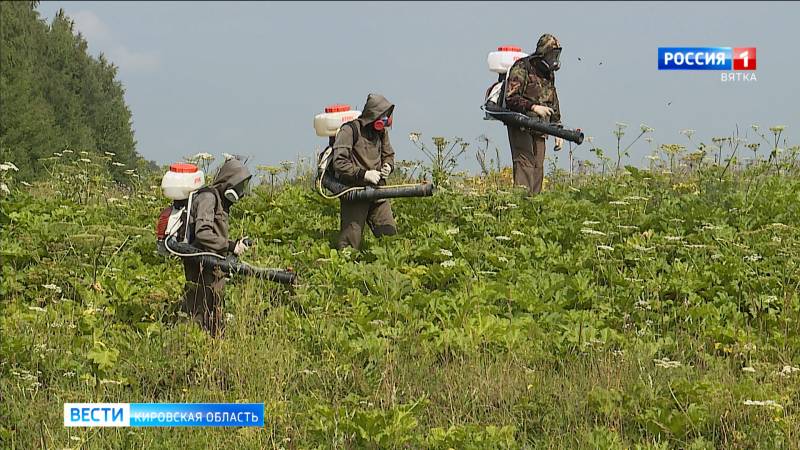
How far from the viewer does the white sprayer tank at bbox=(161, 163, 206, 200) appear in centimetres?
743

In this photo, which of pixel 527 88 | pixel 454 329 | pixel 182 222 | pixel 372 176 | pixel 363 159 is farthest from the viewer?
pixel 527 88

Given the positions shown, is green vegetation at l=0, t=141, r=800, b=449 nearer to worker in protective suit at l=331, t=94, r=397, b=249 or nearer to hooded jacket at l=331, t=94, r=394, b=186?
worker in protective suit at l=331, t=94, r=397, b=249

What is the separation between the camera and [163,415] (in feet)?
20.3

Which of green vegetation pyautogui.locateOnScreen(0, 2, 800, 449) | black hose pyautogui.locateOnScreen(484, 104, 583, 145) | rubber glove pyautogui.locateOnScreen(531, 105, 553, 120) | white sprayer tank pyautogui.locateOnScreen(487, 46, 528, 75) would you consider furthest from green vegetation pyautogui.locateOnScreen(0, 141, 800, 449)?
white sprayer tank pyautogui.locateOnScreen(487, 46, 528, 75)

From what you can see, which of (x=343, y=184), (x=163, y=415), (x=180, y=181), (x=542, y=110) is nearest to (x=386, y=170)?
(x=343, y=184)

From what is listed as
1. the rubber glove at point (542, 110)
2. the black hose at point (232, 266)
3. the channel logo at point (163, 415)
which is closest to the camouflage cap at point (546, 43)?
the rubber glove at point (542, 110)

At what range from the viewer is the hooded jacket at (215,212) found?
7.47 m

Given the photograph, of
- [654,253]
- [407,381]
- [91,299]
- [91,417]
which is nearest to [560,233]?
[654,253]

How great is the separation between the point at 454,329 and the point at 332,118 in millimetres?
3158

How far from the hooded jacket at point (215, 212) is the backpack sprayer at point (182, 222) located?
0.05m

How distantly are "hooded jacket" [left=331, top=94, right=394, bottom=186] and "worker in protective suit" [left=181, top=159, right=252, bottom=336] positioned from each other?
5.80 feet

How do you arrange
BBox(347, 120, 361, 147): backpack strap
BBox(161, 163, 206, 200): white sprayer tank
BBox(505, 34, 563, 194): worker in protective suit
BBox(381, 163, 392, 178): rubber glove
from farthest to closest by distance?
BBox(505, 34, 563, 194): worker in protective suit → BBox(381, 163, 392, 178): rubber glove → BBox(347, 120, 361, 147): backpack strap → BBox(161, 163, 206, 200): white sprayer tank

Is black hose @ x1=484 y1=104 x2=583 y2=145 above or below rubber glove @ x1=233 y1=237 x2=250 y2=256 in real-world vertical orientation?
above

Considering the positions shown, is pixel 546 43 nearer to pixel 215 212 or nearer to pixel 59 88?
pixel 215 212
